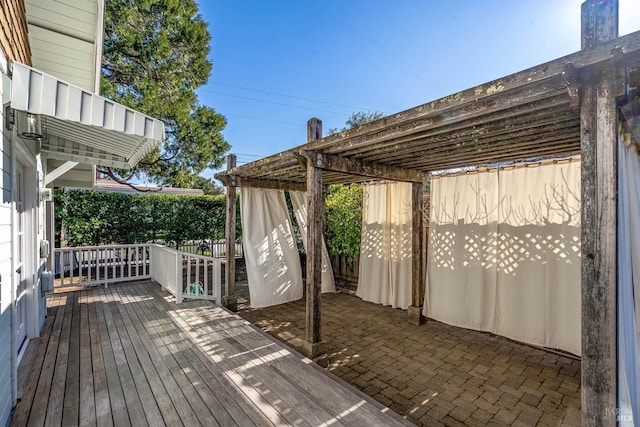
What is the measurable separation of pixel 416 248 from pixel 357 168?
1.75 meters

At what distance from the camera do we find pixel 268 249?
17.8 feet

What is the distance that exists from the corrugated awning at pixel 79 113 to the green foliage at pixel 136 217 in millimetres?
3938

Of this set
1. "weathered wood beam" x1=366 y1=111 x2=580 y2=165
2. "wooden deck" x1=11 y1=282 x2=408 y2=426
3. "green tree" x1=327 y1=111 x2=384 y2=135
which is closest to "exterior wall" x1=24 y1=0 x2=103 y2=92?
"wooden deck" x1=11 y1=282 x2=408 y2=426

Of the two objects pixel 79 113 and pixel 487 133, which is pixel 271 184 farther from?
pixel 487 133

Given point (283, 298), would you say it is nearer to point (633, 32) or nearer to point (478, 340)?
point (478, 340)

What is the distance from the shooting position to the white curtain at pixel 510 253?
3.36 m

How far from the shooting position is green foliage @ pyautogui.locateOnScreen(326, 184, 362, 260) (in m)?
6.07

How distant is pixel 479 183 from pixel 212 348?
395 cm

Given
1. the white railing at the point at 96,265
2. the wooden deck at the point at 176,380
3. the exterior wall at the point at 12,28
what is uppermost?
the exterior wall at the point at 12,28

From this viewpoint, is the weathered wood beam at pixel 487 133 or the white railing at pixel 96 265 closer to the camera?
the weathered wood beam at pixel 487 133

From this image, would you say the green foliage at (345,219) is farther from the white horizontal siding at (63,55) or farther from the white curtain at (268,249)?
the white horizontal siding at (63,55)

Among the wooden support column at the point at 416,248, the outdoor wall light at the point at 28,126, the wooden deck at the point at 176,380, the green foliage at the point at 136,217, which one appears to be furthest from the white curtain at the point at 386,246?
the outdoor wall light at the point at 28,126

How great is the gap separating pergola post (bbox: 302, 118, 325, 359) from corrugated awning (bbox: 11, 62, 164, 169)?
Answer: 157cm

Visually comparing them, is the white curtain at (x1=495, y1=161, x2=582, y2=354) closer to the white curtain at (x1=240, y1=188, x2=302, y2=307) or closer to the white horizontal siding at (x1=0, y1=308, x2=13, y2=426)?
the white curtain at (x1=240, y1=188, x2=302, y2=307)
